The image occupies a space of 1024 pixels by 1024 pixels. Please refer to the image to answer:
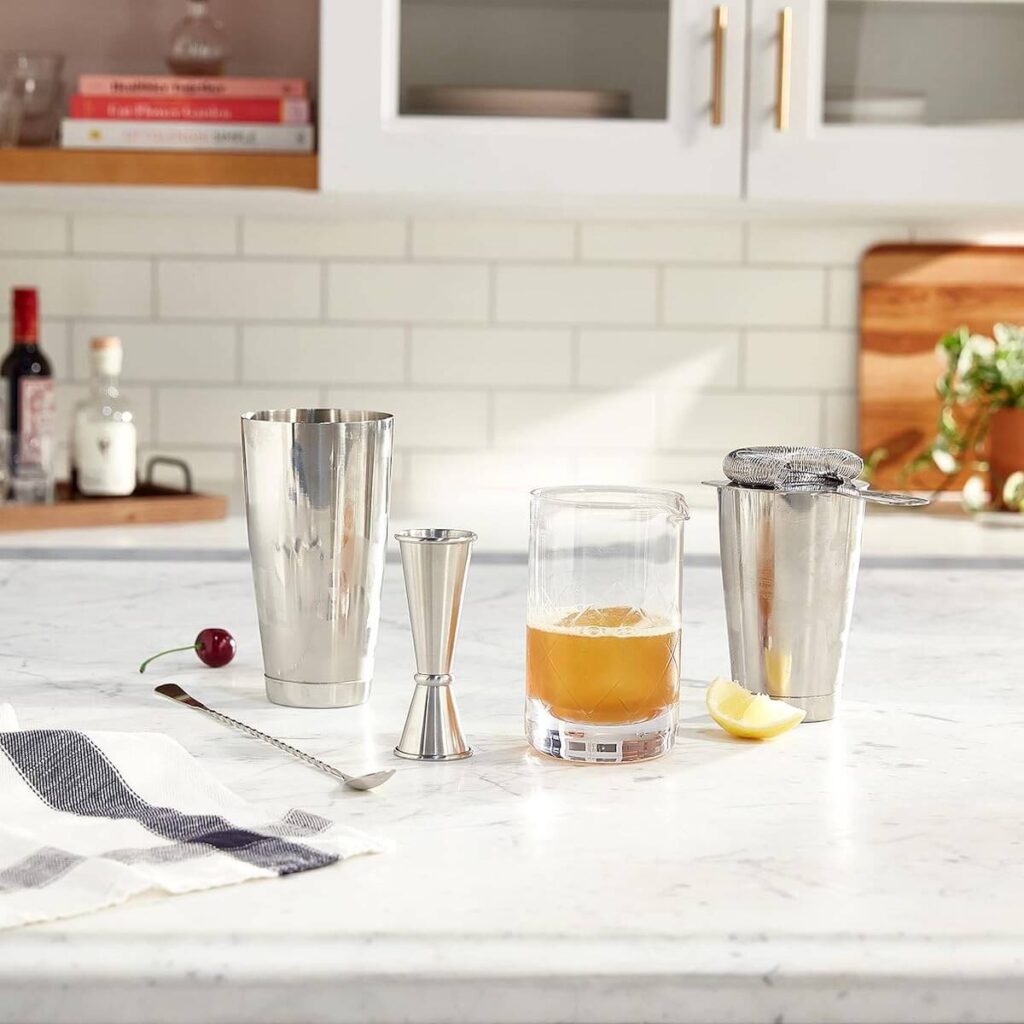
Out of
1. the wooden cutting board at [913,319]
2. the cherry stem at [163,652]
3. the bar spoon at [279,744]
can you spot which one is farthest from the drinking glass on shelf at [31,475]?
the wooden cutting board at [913,319]

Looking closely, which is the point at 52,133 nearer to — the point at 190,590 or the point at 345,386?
the point at 345,386

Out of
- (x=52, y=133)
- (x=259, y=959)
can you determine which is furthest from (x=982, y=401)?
(x=259, y=959)

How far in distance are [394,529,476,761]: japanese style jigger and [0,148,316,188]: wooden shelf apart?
1.34 meters

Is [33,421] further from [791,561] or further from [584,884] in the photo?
[584,884]

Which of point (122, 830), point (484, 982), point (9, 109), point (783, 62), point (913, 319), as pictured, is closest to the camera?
point (484, 982)

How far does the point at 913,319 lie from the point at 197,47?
48.0 inches

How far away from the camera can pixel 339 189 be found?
206 cm

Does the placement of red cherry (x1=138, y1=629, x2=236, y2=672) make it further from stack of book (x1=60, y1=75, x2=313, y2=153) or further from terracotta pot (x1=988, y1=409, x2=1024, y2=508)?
terracotta pot (x1=988, y1=409, x2=1024, y2=508)

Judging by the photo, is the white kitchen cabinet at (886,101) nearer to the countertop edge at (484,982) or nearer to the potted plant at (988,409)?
the potted plant at (988,409)

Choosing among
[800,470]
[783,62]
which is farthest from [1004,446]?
[800,470]

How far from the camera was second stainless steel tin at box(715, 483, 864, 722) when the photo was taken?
930 mm

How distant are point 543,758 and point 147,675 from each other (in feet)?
1.18

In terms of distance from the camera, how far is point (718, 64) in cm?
204

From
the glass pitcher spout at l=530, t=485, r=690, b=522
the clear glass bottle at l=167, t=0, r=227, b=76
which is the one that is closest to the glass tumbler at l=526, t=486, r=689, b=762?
the glass pitcher spout at l=530, t=485, r=690, b=522
